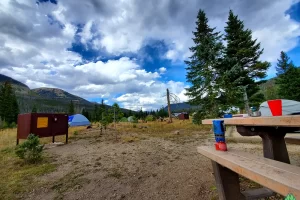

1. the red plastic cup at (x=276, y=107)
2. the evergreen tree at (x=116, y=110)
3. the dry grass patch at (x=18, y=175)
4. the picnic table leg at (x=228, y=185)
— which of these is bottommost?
the dry grass patch at (x=18, y=175)

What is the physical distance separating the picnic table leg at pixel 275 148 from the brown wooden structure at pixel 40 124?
27.8 ft

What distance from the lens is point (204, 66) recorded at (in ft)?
A: 38.7

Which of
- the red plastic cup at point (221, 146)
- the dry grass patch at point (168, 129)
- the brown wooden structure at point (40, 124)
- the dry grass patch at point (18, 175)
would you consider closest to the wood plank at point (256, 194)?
the red plastic cup at point (221, 146)

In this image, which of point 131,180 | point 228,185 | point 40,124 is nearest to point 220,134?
point 228,185

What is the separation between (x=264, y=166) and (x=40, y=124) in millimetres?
8837

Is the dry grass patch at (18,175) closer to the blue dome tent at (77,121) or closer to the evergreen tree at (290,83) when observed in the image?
the blue dome tent at (77,121)

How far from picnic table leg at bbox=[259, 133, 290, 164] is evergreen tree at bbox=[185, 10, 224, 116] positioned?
26.9 ft

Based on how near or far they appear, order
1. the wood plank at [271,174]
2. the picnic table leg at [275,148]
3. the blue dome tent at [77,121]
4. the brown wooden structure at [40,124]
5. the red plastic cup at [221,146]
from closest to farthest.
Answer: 1. the wood plank at [271,174]
2. the red plastic cup at [221,146]
3. the picnic table leg at [275,148]
4. the brown wooden structure at [40,124]
5. the blue dome tent at [77,121]

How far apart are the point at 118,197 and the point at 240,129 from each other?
2.09m

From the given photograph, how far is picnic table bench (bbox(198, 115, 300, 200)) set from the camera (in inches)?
38.1

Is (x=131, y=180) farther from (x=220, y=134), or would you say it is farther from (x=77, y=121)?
(x=77, y=121)

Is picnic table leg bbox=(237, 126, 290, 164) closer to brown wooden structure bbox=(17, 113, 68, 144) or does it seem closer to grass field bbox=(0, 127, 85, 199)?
grass field bbox=(0, 127, 85, 199)

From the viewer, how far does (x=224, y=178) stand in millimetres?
1802

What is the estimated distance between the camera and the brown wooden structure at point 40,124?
7415 mm
